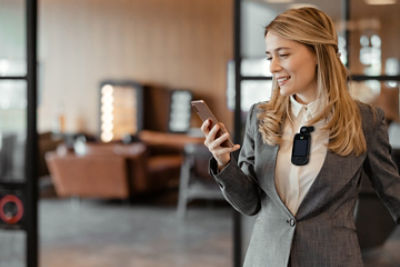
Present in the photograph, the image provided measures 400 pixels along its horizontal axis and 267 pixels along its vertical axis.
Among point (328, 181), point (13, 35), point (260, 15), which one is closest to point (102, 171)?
point (13, 35)

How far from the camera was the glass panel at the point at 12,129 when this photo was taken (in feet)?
11.9

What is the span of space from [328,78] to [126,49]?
9242mm

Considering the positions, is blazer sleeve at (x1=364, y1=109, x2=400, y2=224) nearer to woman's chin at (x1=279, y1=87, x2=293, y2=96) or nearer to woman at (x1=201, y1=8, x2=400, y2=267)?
woman at (x1=201, y1=8, x2=400, y2=267)

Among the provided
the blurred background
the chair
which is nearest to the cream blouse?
the blurred background

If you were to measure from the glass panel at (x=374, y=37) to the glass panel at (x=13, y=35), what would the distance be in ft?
6.62

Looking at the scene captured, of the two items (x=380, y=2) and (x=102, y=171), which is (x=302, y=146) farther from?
(x=102, y=171)

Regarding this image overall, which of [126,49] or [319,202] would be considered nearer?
[319,202]

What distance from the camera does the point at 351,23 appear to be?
3.30 m

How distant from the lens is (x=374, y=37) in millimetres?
3291

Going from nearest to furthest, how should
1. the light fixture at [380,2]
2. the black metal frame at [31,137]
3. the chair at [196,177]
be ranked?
the light fixture at [380,2] < the black metal frame at [31,137] < the chair at [196,177]

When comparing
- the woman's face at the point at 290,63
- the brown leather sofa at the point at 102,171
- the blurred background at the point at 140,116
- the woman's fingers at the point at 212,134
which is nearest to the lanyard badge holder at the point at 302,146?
the woman's face at the point at 290,63

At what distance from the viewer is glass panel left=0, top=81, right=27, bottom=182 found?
11.9 feet

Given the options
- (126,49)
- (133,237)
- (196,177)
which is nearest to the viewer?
(133,237)

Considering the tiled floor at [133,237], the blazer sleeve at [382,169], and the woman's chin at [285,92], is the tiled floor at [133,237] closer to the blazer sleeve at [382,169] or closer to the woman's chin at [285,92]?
the blazer sleeve at [382,169]
